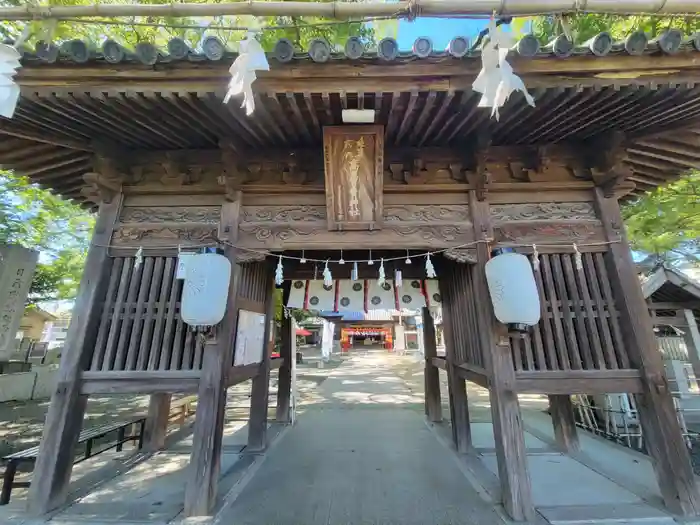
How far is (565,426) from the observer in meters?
5.66

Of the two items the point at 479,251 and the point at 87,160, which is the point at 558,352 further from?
the point at 87,160

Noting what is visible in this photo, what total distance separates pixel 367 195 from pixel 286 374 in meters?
5.29

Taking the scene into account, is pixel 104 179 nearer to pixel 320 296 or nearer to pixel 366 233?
pixel 366 233

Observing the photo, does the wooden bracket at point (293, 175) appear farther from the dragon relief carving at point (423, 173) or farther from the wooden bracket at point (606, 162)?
the wooden bracket at point (606, 162)

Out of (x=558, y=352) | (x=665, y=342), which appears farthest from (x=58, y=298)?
(x=665, y=342)

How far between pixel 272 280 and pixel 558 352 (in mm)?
4416

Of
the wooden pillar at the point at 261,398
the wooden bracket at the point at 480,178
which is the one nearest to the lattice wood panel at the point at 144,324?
the wooden pillar at the point at 261,398

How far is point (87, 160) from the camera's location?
435 centimetres

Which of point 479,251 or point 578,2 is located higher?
point 578,2

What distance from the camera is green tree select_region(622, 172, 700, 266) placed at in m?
7.46

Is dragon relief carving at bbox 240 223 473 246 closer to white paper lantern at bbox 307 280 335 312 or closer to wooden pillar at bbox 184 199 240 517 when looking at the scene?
wooden pillar at bbox 184 199 240 517

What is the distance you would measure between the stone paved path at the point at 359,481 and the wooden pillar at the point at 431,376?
0.38 m

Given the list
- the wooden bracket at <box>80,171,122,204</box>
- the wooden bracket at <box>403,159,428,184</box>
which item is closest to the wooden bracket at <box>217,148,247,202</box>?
the wooden bracket at <box>80,171,122,204</box>

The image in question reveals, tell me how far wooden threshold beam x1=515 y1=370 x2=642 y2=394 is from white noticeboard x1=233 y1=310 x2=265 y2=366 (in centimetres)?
346
